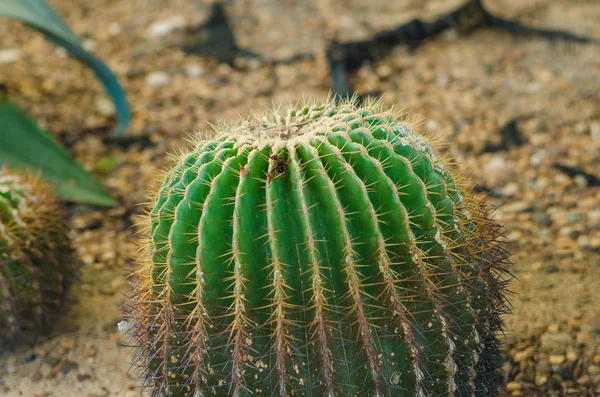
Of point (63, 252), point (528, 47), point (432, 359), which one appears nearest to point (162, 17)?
point (528, 47)

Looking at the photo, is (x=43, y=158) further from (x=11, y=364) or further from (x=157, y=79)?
(x=157, y=79)

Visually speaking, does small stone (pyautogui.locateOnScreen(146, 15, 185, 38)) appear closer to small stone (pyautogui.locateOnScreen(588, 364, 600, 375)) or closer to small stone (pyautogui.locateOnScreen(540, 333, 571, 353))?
small stone (pyautogui.locateOnScreen(540, 333, 571, 353))

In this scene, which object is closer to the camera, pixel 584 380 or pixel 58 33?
pixel 584 380

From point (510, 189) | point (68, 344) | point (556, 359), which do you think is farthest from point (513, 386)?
point (68, 344)

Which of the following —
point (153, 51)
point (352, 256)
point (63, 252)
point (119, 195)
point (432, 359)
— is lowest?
point (432, 359)

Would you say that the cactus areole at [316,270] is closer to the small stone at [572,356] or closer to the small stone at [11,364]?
the small stone at [572,356]

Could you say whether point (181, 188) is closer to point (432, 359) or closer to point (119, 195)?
point (432, 359)
